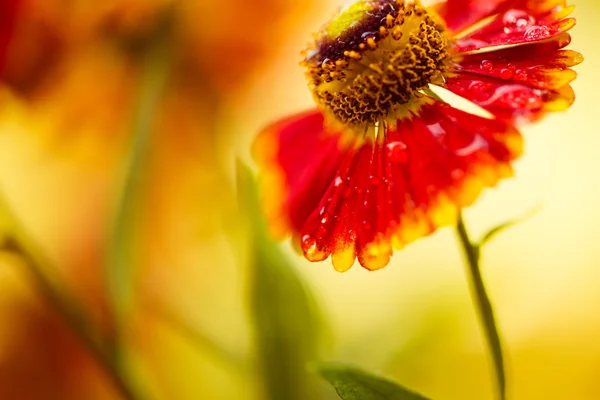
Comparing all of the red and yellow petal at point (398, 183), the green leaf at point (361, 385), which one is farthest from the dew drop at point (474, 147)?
the green leaf at point (361, 385)

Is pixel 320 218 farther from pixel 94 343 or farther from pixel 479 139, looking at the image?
pixel 94 343

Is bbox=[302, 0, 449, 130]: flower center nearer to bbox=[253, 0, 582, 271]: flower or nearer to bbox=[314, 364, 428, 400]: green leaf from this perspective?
bbox=[253, 0, 582, 271]: flower

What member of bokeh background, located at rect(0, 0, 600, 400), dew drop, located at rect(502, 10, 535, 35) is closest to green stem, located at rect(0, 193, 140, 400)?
bokeh background, located at rect(0, 0, 600, 400)

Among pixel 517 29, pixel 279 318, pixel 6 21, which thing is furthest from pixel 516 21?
pixel 6 21

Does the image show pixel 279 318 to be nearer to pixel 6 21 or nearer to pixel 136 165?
pixel 136 165

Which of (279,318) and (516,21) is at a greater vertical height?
(516,21)

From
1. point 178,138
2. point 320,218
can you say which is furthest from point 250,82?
point 320,218

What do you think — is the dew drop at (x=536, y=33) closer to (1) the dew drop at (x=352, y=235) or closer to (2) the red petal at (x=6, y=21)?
(1) the dew drop at (x=352, y=235)
